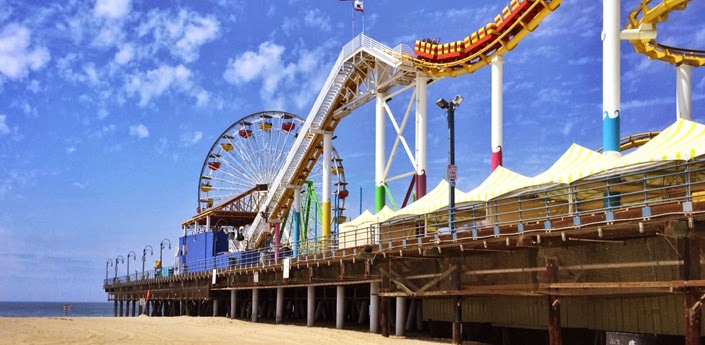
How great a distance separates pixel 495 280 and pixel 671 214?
23.5 ft

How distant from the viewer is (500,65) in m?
37.4

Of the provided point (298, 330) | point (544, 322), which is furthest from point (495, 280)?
point (298, 330)

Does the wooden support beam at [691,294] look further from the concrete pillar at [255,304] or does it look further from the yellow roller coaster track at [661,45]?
the concrete pillar at [255,304]

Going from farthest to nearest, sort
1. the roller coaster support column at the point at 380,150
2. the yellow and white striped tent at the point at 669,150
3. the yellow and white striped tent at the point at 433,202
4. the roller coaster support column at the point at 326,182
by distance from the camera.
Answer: the roller coaster support column at the point at 326,182 < the roller coaster support column at the point at 380,150 < the yellow and white striped tent at the point at 433,202 < the yellow and white striped tent at the point at 669,150

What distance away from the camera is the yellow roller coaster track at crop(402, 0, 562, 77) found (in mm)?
34625

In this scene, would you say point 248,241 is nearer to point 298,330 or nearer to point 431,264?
point 298,330

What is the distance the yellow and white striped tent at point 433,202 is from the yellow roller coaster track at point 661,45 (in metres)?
10.2

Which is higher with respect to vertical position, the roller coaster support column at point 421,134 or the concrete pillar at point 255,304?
the roller coaster support column at point 421,134

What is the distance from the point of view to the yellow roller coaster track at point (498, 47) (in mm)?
34625

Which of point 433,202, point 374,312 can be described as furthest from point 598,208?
point 433,202

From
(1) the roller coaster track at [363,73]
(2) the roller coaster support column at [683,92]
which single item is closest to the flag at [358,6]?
(1) the roller coaster track at [363,73]

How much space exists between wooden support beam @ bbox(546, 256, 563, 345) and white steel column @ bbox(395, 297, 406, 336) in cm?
912

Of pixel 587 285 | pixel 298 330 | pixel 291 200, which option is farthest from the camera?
pixel 291 200

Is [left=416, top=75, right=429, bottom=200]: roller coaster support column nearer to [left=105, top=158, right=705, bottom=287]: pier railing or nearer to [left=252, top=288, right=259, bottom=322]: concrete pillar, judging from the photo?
[left=105, top=158, right=705, bottom=287]: pier railing
